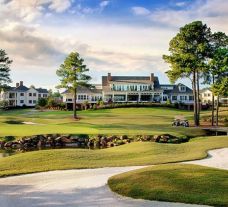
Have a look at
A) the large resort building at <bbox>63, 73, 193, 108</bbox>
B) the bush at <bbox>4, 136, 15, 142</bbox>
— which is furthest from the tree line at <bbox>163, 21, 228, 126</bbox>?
the large resort building at <bbox>63, 73, 193, 108</bbox>

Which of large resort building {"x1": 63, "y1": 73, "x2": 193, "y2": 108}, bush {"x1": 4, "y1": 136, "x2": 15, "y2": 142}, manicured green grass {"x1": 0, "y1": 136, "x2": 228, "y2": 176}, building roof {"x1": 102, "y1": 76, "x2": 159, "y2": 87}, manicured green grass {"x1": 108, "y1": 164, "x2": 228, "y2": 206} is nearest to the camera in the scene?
manicured green grass {"x1": 108, "y1": 164, "x2": 228, "y2": 206}

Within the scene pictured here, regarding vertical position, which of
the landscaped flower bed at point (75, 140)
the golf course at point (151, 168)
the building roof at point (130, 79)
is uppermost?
the building roof at point (130, 79)

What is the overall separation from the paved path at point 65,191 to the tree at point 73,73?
5291 centimetres

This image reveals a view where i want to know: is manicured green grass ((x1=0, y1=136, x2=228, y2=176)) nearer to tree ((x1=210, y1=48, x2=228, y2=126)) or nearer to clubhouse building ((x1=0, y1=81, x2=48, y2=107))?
tree ((x1=210, y1=48, x2=228, y2=126))

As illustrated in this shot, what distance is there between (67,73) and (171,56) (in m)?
21.1

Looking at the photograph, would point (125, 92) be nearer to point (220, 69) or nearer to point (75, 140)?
point (220, 69)

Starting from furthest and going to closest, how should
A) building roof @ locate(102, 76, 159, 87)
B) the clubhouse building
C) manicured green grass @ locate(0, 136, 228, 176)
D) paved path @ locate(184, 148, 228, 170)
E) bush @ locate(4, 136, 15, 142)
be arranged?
the clubhouse building
building roof @ locate(102, 76, 159, 87)
bush @ locate(4, 136, 15, 142)
paved path @ locate(184, 148, 228, 170)
manicured green grass @ locate(0, 136, 228, 176)

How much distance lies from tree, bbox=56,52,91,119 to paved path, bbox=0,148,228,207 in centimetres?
5291

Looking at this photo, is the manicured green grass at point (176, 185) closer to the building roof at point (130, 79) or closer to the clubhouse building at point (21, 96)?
the building roof at point (130, 79)

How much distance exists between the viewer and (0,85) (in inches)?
2569

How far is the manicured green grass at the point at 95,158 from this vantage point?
70.8ft

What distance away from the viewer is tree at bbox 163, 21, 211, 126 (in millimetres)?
57938

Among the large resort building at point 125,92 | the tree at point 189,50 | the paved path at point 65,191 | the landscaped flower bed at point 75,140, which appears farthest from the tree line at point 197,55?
the large resort building at point 125,92

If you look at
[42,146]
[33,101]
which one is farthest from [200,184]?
[33,101]
